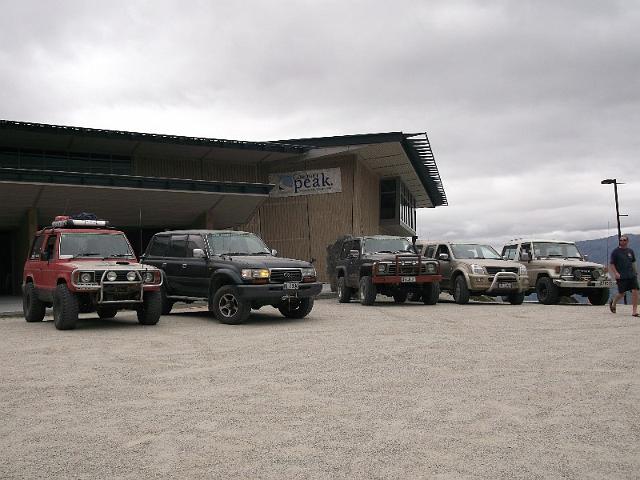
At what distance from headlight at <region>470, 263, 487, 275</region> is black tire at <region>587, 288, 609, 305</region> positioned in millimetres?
3158

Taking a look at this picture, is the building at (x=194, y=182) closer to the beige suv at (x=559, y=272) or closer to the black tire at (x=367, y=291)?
the black tire at (x=367, y=291)

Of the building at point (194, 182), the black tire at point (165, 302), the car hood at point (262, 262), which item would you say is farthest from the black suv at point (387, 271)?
the building at point (194, 182)

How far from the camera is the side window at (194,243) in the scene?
1435 cm

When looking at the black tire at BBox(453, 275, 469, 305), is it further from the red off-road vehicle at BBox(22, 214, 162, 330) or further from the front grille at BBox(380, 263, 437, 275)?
the red off-road vehicle at BBox(22, 214, 162, 330)

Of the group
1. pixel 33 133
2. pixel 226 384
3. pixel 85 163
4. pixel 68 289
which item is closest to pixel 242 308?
pixel 68 289

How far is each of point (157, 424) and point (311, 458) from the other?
151 centimetres

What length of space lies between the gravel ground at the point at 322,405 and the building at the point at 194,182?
16499 mm

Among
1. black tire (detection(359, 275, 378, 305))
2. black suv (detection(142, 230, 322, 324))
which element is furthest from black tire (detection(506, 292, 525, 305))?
black suv (detection(142, 230, 322, 324))

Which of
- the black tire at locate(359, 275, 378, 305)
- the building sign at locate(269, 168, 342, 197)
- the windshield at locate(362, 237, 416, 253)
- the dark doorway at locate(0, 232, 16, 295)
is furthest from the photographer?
the building sign at locate(269, 168, 342, 197)

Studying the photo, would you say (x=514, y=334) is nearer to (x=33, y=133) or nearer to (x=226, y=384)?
(x=226, y=384)

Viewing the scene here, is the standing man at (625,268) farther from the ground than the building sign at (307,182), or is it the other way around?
the building sign at (307,182)

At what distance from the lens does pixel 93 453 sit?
4.58 metres

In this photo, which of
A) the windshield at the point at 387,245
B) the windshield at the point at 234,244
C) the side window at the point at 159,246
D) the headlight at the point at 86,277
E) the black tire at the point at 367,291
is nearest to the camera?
the headlight at the point at 86,277

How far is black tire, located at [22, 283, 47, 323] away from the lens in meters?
13.9
